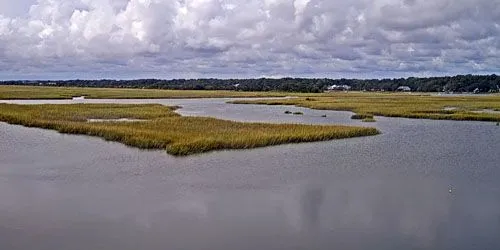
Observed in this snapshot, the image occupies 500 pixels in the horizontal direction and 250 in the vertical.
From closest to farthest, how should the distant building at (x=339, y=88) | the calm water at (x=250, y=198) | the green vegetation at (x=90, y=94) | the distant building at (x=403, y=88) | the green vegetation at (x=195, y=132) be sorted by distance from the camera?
the calm water at (x=250, y=198), the green vegetation at (x=195, y=132), the green vegetation at (x=90, y=94), the distant building at (x=403, y=88), the distant building at (x=339, y=88)

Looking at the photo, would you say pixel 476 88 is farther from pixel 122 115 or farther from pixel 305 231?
pixel 305 231

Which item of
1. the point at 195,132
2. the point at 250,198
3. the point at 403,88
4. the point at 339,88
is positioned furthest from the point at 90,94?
the point at 403,88

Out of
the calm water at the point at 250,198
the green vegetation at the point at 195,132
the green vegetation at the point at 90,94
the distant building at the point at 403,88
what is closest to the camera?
the calm water at the point at 250,198

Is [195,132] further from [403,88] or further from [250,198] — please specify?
[403,88]

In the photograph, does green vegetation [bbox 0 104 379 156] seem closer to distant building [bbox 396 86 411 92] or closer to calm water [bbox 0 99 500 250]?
calm water [bbox 0 99 500 250]


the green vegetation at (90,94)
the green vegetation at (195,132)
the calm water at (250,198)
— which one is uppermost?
Answer: the green vegetation at (195,132)

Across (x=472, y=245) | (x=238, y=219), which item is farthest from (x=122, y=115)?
(x=472, y=245)

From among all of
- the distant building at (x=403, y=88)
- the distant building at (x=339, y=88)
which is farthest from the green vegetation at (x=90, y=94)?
the distant building at (x=339, y=88)

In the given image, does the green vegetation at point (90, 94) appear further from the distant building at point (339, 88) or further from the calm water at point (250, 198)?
the distant building at point (339, 88)
